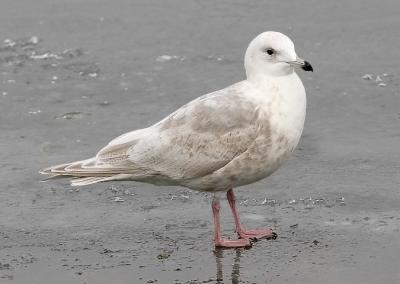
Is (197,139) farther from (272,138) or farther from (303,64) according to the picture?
(303,64)

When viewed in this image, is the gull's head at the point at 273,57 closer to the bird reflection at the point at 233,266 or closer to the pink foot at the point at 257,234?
the pink foot at the point at 257,234

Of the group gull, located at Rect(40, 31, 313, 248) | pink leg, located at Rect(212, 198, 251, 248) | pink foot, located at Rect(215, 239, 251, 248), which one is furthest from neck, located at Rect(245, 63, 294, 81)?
pink foot, located at Rect(215, 239, 251, 248)

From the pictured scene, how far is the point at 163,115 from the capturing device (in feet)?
34.9

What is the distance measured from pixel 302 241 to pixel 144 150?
149cm

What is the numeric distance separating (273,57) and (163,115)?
306 cm

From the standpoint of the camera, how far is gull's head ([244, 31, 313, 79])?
25.2 feet

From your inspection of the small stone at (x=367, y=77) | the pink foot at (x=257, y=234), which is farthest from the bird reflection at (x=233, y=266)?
the small stone at (x=367, y=77)

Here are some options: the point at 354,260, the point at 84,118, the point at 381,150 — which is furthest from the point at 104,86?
the point at 354,260

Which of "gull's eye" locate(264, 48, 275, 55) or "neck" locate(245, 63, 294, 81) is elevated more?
"gull's eye" locate(264, 48, 275, 55)

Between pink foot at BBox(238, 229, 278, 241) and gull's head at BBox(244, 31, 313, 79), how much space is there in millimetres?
1231

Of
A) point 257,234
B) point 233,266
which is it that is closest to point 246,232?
point 257,234

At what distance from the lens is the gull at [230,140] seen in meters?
7.58

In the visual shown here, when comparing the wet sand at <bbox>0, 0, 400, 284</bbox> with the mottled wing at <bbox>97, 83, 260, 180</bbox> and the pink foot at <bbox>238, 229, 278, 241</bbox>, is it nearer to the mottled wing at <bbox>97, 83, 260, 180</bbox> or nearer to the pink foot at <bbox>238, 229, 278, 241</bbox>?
the pink foot at <bbox>238, 229, 278, 241</bbox>

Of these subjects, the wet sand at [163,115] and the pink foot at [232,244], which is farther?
the pink foot at [232,244]
